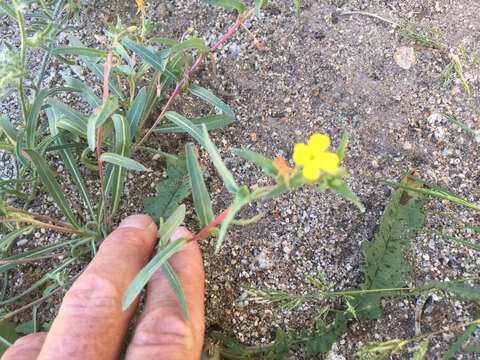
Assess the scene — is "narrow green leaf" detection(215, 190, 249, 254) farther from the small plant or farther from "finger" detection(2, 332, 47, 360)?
"finger" detection(2, 332, 47, 360)

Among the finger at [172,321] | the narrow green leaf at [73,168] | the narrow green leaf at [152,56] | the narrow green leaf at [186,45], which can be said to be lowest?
the finger at [172,321]

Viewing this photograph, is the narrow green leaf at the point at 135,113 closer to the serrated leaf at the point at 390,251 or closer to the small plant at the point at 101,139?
the small plant at the point at 101,139

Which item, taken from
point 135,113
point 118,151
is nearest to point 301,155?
point 118,151

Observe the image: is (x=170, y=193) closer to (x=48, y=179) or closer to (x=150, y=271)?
(x=48, y=179)

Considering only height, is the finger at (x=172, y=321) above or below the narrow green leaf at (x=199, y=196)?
below

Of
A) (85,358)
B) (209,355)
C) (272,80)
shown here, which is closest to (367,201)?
(272,80)

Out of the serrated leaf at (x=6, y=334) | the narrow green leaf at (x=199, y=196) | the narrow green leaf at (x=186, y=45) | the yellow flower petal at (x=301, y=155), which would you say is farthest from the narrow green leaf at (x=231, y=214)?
the serrated leaf at (x=6, y=334)

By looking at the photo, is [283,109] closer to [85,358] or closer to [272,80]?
[272,80]
